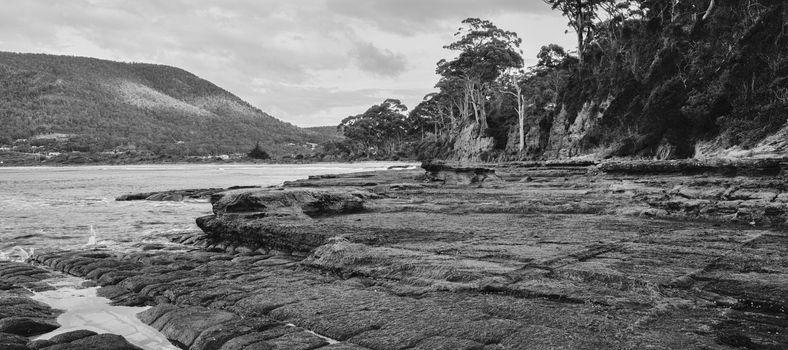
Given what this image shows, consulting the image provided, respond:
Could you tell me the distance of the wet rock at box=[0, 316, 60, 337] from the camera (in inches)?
189

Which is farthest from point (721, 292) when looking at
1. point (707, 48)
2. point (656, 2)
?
point (656, 2)

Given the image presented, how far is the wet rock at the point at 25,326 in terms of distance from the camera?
480cm

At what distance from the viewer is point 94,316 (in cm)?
564

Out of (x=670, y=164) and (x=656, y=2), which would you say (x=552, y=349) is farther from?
(x=656, y=2)

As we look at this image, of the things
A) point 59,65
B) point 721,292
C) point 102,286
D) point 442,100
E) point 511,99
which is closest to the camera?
point 721,292

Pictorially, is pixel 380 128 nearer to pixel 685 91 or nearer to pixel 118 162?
pixel 118 162

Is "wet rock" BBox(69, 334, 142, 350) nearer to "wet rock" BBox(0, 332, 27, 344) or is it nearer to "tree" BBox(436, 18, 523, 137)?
"wet rock" BBox(0, 332, 27, 344)

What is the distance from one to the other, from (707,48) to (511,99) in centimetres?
4070

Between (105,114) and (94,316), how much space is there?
581 feet

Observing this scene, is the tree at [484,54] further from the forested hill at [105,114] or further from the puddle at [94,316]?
the forested hill at [105,114]

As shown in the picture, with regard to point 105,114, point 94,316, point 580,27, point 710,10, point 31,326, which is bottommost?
point 94,316

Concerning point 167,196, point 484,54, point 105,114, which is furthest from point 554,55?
point 105,114

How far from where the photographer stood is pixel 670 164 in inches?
465

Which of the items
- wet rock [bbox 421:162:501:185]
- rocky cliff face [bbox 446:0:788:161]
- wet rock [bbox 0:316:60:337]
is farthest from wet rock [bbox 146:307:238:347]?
rocky cliff face [bbox 446:0:788:161]
